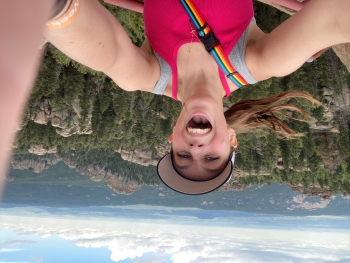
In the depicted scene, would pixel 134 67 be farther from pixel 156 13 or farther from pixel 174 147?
pixel 174 147

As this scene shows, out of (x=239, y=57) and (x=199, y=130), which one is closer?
(x=199, y=130)

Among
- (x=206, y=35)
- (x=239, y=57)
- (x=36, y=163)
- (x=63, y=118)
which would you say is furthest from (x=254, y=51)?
(x=36, y=163)

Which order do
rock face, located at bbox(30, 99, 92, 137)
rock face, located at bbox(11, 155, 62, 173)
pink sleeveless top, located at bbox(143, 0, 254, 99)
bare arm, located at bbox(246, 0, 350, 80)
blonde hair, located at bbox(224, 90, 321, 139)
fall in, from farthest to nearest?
rock face, located at bbox(11, 155, 62, 173), rock face, located at bbox(30, 99, 92, 137), blonde hair, located at bbox(224, 90, 321, 139), pink sleeveless top, located at bbox(143, 0, 254, 99), bare arm, located at bbox(246, 0, 350, 80)

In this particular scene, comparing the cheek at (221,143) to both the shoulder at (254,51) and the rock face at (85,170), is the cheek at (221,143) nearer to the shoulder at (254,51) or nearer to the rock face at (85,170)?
the shoulder at (254,51)

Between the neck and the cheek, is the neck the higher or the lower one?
the higher one

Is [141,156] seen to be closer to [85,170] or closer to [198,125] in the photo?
[85,170]

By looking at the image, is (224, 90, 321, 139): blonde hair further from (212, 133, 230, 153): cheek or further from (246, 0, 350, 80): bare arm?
(212, 133, 230, 153): cheek

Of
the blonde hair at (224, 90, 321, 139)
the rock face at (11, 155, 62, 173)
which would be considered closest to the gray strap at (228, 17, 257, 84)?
the blonde hair at (224, 90, 321, 139)
